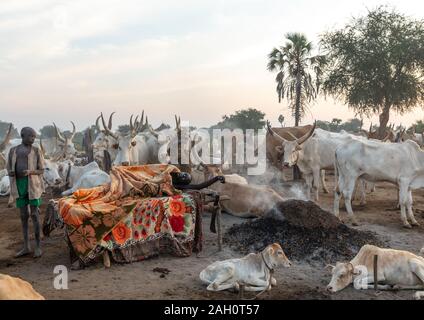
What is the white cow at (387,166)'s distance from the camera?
28.9ft

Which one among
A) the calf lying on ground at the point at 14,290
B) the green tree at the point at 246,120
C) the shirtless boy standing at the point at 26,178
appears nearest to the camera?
the calf lying on ground at the point at 14,290

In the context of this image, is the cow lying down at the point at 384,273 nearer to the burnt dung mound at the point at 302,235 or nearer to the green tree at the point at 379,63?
the burnt dung mound at the point at 302,235

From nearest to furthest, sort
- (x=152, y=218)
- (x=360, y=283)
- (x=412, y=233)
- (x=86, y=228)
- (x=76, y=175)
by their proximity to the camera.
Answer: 1. (x=360, y=283)
2. (x=86, y=228)
3. (x=152, y=218)
4. (x=412, y=233)
5. (x=76, y=175)

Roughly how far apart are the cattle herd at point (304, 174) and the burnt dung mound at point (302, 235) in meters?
1.04

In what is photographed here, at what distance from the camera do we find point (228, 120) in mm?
49594

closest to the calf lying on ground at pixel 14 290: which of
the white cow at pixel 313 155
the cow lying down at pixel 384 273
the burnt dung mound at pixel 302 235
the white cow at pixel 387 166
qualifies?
the cow lying down at pixel 384 273

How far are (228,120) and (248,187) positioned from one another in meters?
40.7

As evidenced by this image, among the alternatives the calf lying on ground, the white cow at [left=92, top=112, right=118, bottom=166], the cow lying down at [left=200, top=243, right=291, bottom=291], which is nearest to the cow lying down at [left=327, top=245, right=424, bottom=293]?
the cow lying down at [left=200, top=243, right=291, bottom=291]

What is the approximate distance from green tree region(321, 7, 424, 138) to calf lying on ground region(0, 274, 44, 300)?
22.6 meters

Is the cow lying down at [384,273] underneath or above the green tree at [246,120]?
underneath

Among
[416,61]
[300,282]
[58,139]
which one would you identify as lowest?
[300,282]

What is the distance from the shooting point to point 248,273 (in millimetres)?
5363

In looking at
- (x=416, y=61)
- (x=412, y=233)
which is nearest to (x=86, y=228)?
(x=412, y=233)
